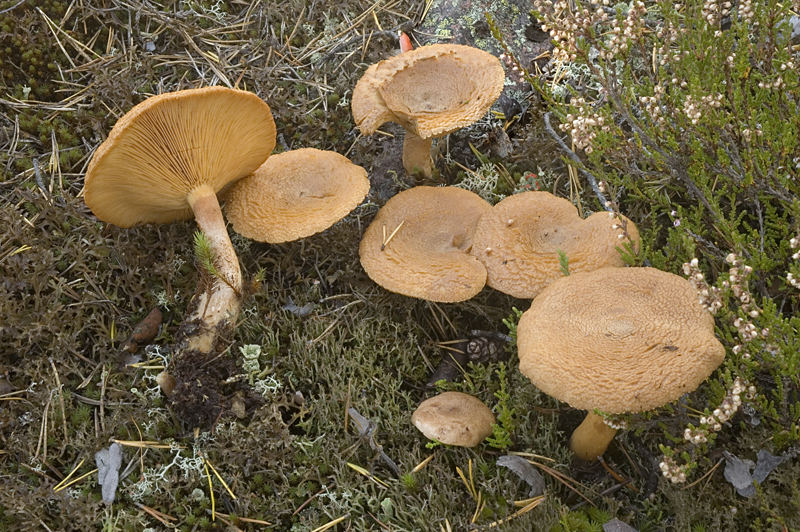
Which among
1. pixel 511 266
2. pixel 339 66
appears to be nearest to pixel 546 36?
pixel 339 66

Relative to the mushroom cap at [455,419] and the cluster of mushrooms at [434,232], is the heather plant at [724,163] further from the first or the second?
the mushroom cap at [455,419]

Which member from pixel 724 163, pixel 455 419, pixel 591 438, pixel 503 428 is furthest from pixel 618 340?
pixel 724 163

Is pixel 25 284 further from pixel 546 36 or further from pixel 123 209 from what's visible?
pixel 546 36

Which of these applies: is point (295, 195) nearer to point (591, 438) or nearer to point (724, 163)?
point (591, 438)

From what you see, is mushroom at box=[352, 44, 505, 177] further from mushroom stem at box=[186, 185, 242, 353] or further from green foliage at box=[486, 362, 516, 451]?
green foliage at box=[486, 362, 516, 451]

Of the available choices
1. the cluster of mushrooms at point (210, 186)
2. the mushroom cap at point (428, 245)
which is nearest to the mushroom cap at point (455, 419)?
the mushroom cap at point (428, 245)

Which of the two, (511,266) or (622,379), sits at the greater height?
(622,379)

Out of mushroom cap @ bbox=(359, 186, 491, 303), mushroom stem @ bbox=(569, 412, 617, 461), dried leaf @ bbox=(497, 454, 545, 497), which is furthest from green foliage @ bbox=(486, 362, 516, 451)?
mushroom cap @ bbox=(359, 186, 491, 303)

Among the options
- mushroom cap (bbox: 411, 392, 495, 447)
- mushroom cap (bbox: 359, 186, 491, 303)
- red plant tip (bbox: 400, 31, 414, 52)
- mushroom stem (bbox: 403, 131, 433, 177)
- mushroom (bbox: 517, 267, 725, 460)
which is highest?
red plant tip (bbox: 400, 31, 414, 52)
